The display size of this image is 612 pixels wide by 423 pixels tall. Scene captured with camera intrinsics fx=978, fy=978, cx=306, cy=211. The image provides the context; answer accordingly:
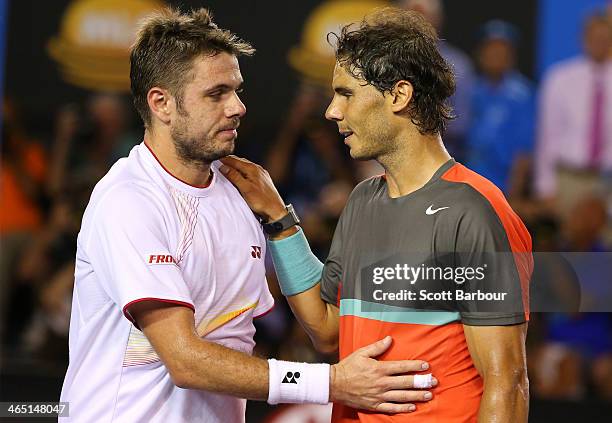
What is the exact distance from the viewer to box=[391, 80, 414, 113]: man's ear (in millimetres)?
3025

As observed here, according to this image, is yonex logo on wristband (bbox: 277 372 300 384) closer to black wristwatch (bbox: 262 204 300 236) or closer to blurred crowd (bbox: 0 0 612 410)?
black wristwatch (bbox: 262 204 300 236)

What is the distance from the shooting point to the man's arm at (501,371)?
2.71 metres

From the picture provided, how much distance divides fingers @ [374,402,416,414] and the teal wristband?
0.60 meters

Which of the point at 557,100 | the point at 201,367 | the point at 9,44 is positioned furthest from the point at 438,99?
the point at 9,44

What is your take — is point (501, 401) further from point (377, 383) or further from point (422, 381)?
point (377, 383)

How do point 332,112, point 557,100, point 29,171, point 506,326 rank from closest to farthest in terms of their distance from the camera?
point 506,326
point 332,112
point 557,100
point 29,171

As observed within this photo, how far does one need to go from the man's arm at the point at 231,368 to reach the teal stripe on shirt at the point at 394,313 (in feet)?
0.26

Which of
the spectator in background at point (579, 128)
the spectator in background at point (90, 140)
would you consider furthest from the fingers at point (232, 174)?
the spectator in background at point (90, 140)

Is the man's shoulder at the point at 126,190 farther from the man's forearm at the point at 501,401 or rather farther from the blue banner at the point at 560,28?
the blue banner at the point at 560,28

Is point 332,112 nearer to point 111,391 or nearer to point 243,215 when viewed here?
point 243,215

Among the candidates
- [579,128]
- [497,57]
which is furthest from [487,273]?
[497,57]

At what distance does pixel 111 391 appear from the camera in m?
3.10

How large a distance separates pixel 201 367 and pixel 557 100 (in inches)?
177

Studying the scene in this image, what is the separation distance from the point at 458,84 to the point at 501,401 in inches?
170
